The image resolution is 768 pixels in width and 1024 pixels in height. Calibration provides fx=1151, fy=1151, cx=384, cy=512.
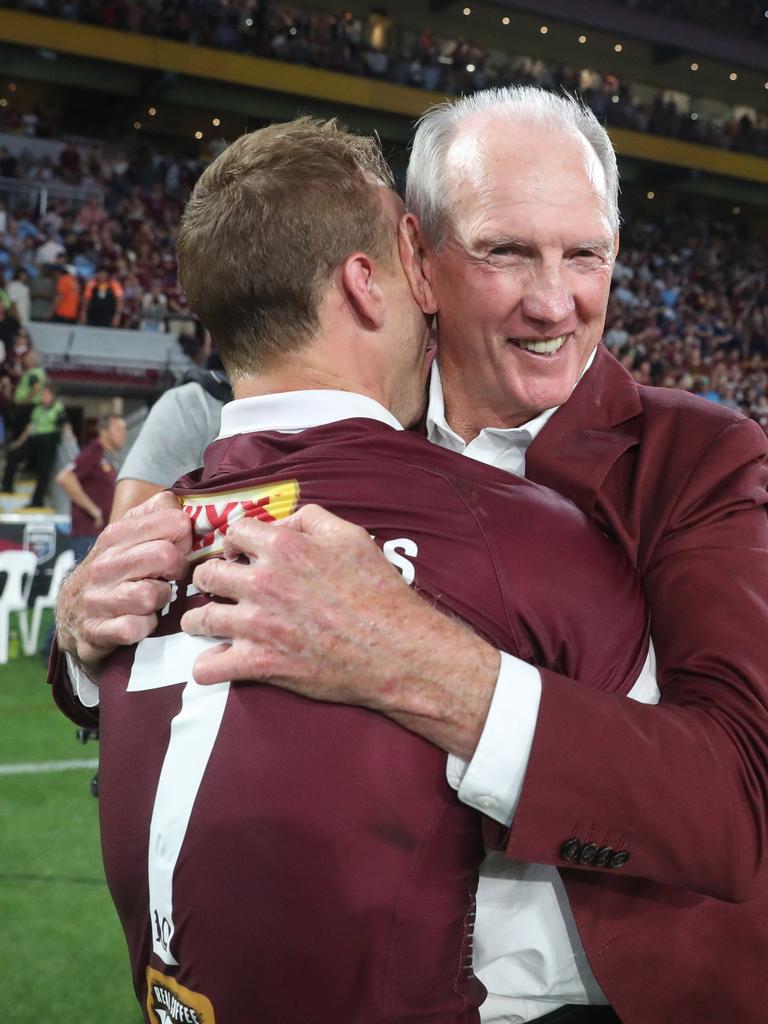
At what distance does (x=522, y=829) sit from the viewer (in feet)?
3.76

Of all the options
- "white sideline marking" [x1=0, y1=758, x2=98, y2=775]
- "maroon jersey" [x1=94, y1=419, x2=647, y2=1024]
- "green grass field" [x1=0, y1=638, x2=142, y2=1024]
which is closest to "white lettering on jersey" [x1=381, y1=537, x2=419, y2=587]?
"maroon jersey" [x1=94, y1=419, x2=647, y2=1024]

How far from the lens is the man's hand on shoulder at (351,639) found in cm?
113

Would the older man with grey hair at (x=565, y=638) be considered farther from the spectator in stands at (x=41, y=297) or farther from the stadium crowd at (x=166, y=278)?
the spectator in stands at (x=41, y=297)

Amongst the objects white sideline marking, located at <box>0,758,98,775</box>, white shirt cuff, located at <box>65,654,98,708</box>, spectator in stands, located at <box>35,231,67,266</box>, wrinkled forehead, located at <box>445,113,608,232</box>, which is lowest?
white sideline marking, located at <box>0,758,98,775</box>

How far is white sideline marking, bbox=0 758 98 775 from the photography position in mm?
4867

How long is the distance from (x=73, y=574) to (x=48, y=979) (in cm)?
212

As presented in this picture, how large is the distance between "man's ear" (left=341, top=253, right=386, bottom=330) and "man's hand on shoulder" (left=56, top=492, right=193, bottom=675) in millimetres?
314

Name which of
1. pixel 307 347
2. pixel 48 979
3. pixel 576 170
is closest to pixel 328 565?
pixel 307 347

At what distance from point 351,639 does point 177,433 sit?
6.91 ft

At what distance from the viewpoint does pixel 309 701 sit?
114 cm

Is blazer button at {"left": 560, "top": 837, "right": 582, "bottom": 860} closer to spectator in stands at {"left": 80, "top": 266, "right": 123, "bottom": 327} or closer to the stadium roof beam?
spectator in stands at {"left": 80, "top": 266, "right": 123, "bottom": 327}

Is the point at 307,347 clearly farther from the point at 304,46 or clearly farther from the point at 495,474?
the point at 304,46

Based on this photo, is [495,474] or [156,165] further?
[156,165]

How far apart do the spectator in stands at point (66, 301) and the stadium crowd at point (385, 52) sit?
7.14 metres
